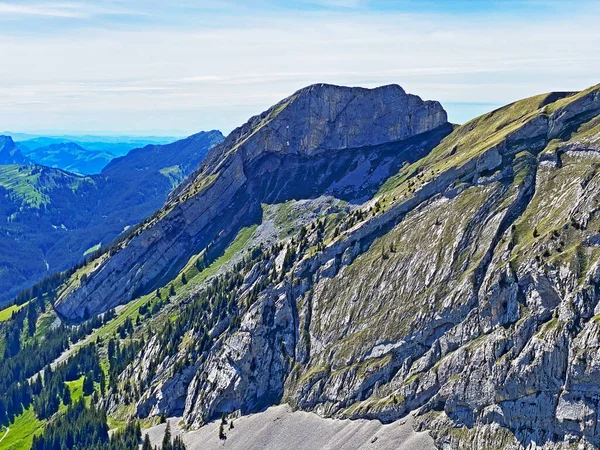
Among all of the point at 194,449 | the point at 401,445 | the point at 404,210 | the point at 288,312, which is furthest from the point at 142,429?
the point at 404,210

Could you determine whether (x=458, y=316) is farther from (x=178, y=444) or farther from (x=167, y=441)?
(x=167, y=441)

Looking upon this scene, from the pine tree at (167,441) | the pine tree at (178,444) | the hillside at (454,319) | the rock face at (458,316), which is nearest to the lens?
the rock face at (458,316)

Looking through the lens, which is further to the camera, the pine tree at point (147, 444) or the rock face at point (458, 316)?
the pine tree at point (147, 444)

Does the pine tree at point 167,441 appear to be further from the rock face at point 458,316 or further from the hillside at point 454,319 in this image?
the rock face at point 458,316

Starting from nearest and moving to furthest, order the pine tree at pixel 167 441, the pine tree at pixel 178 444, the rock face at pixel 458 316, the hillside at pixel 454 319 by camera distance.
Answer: the rock face at pixel 458 316
the hillside at pixel 454 319
the pine tree at pixel 178 444
the pine tree at pixel 167 441

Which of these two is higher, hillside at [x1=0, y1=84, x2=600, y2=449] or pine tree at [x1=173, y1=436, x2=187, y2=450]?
hillside at [x1=0, y1=84, x2=600, y2=449]

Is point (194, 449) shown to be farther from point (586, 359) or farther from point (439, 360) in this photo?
point (586, 359)

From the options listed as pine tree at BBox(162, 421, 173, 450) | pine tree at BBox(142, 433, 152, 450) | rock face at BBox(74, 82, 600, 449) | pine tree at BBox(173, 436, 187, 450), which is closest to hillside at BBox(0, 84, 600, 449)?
rock face at BBox(74, 82, 600, 449)

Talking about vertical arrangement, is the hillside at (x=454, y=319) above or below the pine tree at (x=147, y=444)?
above

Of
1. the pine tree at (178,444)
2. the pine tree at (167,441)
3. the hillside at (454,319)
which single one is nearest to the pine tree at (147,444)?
the pine tree at (167,441)

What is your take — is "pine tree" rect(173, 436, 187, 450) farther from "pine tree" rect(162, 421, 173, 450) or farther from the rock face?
the rock face

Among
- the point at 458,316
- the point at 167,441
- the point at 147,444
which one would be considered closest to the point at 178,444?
the point at 167,441

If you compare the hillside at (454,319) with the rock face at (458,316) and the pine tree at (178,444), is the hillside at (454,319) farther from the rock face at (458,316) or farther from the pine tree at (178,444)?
the pine tree at (178,444)
